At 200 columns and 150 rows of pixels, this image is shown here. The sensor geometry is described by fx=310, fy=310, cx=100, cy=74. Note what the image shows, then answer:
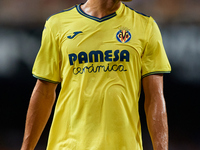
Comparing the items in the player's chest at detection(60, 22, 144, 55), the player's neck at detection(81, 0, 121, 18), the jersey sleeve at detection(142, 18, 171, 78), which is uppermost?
the player's neck at detection(81, 0, 121, 18)

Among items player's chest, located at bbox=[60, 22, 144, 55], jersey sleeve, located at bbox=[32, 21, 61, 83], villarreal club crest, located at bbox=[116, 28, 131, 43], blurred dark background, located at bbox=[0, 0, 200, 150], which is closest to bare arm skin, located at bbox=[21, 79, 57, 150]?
jersey sleeve, located at bbox=[32, 21, 61, 83]

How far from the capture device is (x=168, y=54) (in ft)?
6.10

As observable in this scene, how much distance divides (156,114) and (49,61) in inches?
14.7

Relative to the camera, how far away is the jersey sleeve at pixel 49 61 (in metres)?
0.98

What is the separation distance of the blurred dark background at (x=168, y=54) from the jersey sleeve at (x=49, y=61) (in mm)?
880

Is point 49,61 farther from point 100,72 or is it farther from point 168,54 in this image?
point 168,54

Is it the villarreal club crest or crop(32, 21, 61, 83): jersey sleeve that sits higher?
the villarreal club crest

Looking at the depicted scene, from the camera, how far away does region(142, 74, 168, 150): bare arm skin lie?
92 centimetres

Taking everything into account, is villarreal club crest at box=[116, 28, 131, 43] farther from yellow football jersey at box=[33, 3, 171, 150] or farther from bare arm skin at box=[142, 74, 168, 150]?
bare arm skin at box=[142, 74, 168, 150]

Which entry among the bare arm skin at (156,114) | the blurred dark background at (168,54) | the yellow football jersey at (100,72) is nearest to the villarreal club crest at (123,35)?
the yellow football jersey at (100,72)

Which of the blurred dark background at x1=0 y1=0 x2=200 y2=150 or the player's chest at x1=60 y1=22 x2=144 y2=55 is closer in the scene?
the player's chest at x1=60 y1=22 x2=144 y2=55

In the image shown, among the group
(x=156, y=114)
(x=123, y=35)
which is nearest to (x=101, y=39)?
(x=123, y=35)

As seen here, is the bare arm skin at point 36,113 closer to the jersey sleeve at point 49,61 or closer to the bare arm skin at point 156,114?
the jersey sleeve at point 49,61

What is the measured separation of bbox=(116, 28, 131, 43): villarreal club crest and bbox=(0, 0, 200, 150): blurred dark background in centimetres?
94
